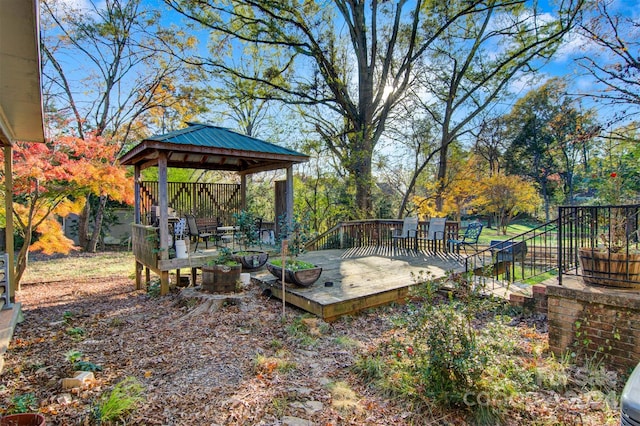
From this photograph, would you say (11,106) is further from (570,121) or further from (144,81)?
(570,121)

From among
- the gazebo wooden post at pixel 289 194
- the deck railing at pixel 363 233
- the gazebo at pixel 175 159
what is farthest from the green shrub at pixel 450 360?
the deck railing at pixel 363 233

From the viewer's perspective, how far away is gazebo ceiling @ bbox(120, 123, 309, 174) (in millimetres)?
6061

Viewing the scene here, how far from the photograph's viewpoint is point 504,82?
12.7 m

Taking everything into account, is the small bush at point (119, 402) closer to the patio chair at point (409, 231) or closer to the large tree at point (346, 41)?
the patio chair at point (409, 231)

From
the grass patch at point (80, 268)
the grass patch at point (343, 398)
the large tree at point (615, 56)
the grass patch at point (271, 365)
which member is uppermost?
the large tree at point (615, 56)

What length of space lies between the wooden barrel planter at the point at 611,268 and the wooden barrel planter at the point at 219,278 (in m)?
4.75

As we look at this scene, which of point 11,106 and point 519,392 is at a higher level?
point 11,106

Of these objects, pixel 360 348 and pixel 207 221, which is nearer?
pixel 360 348

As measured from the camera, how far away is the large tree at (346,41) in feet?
36.7

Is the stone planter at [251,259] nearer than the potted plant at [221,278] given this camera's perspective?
No

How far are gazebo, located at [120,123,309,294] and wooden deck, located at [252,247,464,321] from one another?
5.73ft

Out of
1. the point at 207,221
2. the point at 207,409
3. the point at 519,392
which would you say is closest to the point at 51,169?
the point at 207,221

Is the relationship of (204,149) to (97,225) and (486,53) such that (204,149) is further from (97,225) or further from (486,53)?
(486,53)

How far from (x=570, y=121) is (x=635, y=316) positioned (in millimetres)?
21205
